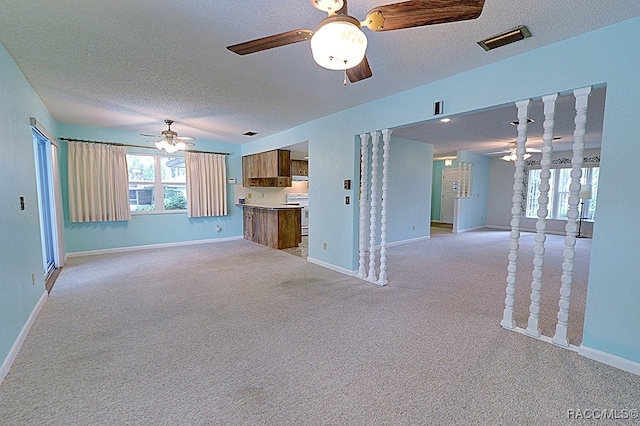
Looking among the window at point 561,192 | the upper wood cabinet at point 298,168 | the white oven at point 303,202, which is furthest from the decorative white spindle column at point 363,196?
the window at point 561,192

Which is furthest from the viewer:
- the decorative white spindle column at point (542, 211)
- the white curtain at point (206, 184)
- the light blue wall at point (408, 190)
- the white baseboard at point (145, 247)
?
the light blue wall at point (408, 190)

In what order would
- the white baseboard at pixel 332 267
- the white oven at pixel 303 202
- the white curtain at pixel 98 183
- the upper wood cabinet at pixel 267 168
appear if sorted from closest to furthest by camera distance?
the white baseboard at pixel 332 267
the white curtain at pixel 98 183
the upper wood cabinet at pixel 267 168
the white oven at pixel 303 202

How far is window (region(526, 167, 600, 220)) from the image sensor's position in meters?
7.28

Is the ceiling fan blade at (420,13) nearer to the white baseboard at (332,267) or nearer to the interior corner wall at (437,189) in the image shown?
the white baseboard at (332,267)

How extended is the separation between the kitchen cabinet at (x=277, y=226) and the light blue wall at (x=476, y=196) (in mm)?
5164

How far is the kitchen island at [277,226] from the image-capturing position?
5.84m

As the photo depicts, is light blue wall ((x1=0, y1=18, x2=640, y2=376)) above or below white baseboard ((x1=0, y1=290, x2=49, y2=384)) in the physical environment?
above

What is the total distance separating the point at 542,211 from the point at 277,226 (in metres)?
4.47

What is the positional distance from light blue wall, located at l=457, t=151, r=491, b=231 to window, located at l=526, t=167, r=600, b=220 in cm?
117

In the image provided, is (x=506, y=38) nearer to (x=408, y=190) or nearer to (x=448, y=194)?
(x=408, y=190)

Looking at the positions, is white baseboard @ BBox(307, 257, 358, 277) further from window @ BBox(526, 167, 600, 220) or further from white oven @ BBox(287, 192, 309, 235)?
window @ BBox(526, 167, 600, 220)

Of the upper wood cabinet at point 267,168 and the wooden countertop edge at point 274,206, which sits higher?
the upper wood cabinet at point 267,168

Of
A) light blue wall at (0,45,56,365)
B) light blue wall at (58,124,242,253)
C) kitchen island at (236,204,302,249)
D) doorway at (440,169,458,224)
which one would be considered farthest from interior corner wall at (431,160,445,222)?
light blue wall at (0,45,56,365)

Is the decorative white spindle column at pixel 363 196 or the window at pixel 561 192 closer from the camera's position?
the decorative white spindle column at pixel 363 196
